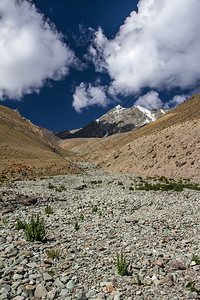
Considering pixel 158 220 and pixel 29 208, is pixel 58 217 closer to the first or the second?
pixel 29 208

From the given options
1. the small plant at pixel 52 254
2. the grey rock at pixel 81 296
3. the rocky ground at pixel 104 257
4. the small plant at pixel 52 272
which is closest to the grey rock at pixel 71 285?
the rocky ground at pixel 104 257

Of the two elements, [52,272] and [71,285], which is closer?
[71,285]

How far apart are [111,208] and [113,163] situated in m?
47.1

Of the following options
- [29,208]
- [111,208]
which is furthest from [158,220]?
[29,208]

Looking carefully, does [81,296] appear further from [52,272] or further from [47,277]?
[52,272]

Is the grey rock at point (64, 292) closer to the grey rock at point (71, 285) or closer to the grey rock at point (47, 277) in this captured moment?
the grey rock at point (71, 285)

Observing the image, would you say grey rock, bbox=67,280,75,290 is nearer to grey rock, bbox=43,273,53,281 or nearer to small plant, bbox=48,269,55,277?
grey rock, bbox=43,273,53,281

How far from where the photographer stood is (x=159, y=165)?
4269cm

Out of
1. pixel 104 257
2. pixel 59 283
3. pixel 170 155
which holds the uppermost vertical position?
pixel 170 155

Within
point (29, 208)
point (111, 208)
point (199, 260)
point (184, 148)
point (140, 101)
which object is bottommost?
point (199, 260)

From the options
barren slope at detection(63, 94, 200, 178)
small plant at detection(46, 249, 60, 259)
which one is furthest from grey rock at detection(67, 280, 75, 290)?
barren slope at detection(63, 94, 200, 178)

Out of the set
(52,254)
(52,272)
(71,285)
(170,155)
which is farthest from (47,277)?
(170,155)

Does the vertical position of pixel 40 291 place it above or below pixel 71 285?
above

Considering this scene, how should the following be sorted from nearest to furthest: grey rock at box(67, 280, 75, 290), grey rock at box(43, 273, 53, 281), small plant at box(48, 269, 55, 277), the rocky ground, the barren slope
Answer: the rocky ground < grey rock at box(67, 280, 75, 290) < grey rock at box(43, 273, 53, 281) < small plant at box(48, 269, 55, 277) < the barren slope
